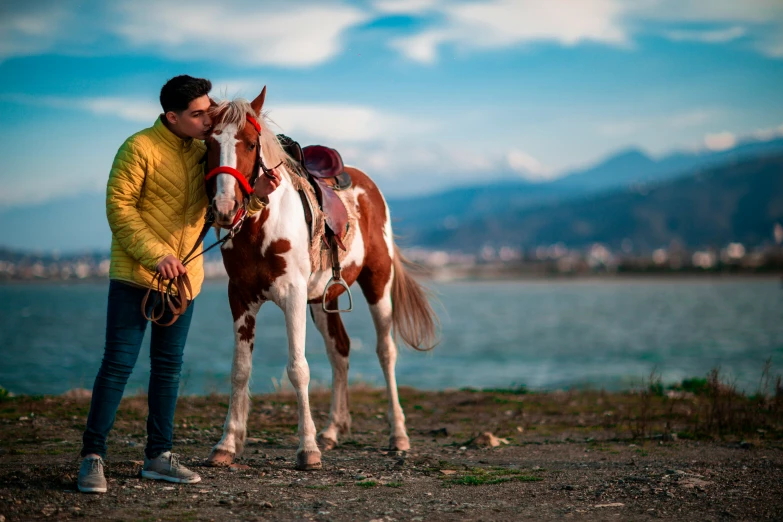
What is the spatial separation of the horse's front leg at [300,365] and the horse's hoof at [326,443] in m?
1.23

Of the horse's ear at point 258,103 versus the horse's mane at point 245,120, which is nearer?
the horse's mane at point 245,120

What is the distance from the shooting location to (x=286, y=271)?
6000mm

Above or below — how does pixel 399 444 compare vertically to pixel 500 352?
above

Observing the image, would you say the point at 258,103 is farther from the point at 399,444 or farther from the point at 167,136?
the point at 399,444

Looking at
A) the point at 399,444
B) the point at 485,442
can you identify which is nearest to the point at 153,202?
the point at 399,444

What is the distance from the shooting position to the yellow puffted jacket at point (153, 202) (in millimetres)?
4973

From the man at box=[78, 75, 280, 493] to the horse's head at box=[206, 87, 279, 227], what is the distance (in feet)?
0.47

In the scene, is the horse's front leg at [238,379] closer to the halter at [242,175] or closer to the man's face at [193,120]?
the halter at [242,175]

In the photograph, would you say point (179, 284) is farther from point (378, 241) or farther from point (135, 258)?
point (378, 241)

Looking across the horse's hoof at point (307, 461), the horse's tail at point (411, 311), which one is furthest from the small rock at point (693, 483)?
the horse's tail at point (411, 311)

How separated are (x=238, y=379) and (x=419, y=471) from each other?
177 centimetres

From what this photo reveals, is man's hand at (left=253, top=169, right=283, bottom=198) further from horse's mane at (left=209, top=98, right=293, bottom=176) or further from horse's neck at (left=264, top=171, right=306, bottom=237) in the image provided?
horse's neck at (left=264, top=171, right=306, bottom=237)

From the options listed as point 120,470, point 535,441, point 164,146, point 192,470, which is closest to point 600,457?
point 535,441

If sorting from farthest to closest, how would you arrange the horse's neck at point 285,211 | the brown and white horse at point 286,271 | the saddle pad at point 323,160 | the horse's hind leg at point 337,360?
the horse's hind leg at point 337,360
the saddle pad at point 323,160
the horse's neck at point 285,211
the brown and white horse at point 286,271
